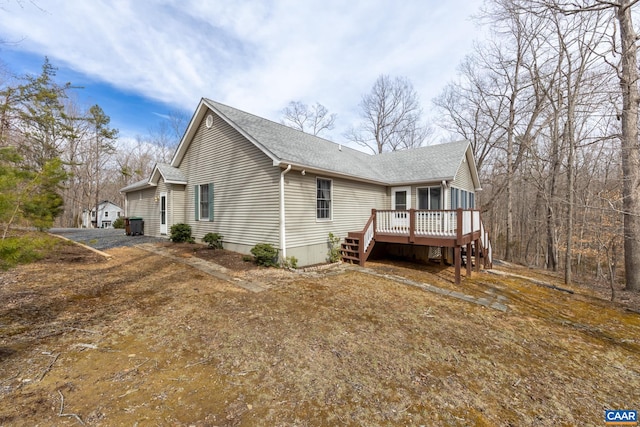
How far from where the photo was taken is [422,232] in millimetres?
8125

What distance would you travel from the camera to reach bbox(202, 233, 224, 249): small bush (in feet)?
31.1

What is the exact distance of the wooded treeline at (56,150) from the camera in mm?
3354

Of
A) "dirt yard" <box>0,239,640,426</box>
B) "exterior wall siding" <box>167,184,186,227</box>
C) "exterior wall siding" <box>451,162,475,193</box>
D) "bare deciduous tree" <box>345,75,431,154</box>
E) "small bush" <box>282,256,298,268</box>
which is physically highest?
"bare deciduous tree" <box>345,75,431,154</box>

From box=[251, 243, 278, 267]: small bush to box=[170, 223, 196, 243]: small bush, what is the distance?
4808 millimetres

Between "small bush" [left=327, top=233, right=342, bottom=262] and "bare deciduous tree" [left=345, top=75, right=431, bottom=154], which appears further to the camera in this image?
"bare deciduous tree" [left=345, top=75, right=431, bottom=154]

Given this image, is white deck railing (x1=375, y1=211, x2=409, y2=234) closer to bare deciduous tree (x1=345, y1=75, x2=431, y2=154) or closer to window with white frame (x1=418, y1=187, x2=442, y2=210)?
window with white frame (x1=418, y1=187, x2=442, y2=210)

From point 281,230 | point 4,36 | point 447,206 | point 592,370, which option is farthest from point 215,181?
point 592,370

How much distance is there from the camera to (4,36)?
5867 millimetres

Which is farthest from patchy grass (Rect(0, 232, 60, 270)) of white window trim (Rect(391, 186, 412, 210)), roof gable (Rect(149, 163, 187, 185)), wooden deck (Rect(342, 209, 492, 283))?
white window trim (Rect(391, 186, 412, 210))

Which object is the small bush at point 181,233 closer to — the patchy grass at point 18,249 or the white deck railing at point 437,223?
the patchy grass at point 18,249

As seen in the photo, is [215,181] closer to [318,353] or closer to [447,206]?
[318,353]

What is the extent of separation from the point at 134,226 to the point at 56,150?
44.0ft

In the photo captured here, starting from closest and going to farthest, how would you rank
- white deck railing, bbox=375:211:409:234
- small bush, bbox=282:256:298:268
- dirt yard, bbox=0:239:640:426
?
dirt yard, bbox=0:239:640:426
small bush, bbox=282:256:298:268
white deck railing, bbox=375:211:409:234

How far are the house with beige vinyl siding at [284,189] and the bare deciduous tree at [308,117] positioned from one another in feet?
55.9
